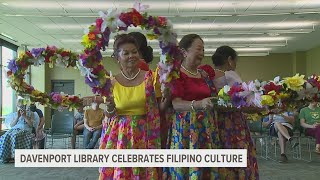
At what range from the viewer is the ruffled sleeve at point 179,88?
2727 mm

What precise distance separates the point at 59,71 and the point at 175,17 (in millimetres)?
9853

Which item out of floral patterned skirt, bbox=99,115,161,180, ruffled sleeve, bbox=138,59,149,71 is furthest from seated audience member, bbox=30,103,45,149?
floral patterned skirt, bbox=99,115,161,180

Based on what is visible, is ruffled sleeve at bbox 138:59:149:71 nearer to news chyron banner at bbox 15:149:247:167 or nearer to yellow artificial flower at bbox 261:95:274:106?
news chyron banner at bbox 15:149:247:167

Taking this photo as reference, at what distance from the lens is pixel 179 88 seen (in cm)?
277

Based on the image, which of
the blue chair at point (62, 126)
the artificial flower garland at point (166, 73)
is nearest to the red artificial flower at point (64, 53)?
the artificial flower garland at point (166, 73)

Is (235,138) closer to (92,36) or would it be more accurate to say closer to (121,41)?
(121,41)

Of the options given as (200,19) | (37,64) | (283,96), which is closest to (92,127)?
(200,19)

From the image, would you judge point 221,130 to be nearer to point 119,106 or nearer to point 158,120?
point 158,120

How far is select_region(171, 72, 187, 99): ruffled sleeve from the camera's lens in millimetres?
2727

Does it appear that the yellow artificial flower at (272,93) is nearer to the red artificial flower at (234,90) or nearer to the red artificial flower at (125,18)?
the red artificial flower at (234,90)

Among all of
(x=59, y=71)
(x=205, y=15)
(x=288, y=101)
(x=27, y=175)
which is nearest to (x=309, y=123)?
(x=205, y=15)

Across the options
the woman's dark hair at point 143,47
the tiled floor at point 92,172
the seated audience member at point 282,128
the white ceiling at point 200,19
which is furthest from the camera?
the white ceiling at point 200,19

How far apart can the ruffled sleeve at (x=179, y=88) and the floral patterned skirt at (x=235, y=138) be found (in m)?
0.39

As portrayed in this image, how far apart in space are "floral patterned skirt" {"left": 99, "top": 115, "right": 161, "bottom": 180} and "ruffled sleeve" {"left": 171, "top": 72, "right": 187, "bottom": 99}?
9.8 inches
